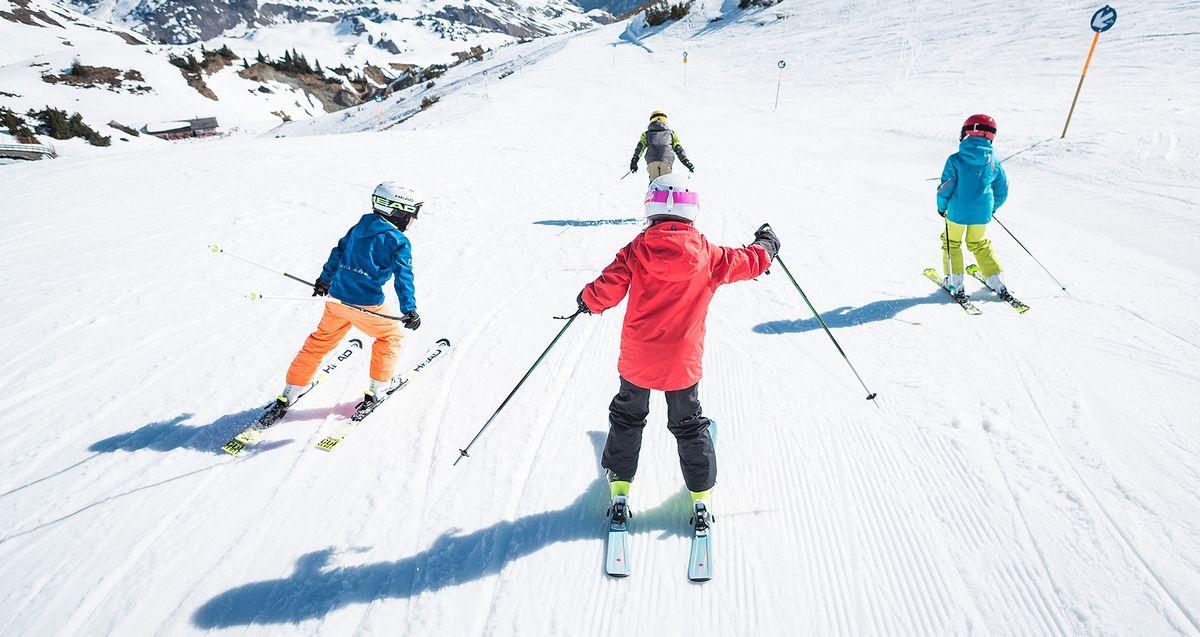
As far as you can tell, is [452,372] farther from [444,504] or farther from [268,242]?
[268,242]

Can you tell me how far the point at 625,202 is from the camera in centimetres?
945

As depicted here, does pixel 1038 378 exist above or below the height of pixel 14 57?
below

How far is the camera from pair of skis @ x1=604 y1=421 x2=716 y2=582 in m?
2.71

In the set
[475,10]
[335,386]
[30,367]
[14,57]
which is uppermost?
[475,10]


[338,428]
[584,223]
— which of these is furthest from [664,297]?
[584,223]

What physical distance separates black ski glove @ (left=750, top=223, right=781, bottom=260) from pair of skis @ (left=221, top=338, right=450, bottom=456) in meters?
3.16

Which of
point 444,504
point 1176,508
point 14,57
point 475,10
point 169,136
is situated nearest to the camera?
point 1176,508

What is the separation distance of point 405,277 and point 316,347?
0.94 m

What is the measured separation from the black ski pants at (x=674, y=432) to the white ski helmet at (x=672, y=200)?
96 cm

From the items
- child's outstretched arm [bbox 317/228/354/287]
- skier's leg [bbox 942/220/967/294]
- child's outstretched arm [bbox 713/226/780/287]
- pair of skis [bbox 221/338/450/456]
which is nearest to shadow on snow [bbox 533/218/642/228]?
pair of skis [bbox 221/338/450/456]

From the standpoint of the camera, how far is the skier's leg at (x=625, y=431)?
2883mm

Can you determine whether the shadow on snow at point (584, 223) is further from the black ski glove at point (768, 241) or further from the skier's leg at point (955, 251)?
the black ski glove at point (768, 241)

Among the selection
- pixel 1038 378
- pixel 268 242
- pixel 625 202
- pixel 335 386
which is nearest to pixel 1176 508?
pixel 1038 378

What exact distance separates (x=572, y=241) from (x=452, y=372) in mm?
3627
